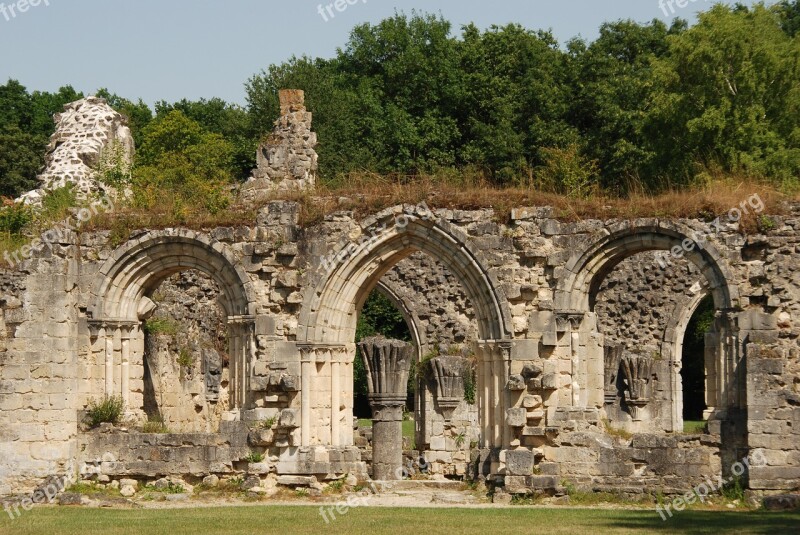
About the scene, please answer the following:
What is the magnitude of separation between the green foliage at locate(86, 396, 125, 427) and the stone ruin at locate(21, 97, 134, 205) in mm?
7042

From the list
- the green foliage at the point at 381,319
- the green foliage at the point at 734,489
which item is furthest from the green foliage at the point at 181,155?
the green foliage at the point at 734,489

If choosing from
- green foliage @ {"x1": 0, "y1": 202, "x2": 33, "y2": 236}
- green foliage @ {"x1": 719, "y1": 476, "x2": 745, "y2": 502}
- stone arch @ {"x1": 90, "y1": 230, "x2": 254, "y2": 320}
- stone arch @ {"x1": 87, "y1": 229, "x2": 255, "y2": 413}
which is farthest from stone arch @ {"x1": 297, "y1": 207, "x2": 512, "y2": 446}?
green foliage @ {"x1": 0, "y1": 202, "x2": 33, "y2": 236}

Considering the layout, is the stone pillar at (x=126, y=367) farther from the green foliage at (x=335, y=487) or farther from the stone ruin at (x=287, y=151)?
the stone ruin at (x=287, y=151)

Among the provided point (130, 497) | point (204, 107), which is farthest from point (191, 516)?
point (204, 107)

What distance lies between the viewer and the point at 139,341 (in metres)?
26.6

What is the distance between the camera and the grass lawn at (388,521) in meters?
20.5

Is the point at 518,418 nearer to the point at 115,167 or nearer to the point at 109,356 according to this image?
the point at 109,356

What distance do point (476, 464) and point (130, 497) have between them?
5.29m

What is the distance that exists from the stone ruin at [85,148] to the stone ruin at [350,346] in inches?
250

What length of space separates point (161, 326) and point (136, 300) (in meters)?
3.46

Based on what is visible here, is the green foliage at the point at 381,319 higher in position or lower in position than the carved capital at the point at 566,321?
higher

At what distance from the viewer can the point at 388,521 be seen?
70.7 feet

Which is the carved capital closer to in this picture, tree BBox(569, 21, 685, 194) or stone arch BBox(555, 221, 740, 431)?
stone arch BBox(555, 221, 740, 431)

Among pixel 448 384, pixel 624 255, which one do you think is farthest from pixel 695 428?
pixel 448 384
